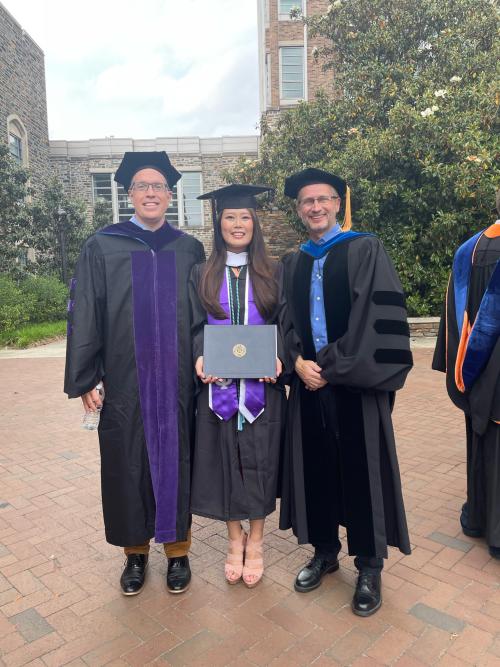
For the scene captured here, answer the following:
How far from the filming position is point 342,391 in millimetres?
2514

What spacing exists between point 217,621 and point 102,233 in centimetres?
199

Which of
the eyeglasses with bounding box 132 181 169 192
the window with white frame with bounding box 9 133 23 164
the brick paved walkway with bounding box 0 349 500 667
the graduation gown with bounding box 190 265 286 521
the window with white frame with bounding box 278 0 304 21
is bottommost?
the brick paved walkway with bounding box 0 349 500 667

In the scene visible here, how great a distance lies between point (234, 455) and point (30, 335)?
11.4m

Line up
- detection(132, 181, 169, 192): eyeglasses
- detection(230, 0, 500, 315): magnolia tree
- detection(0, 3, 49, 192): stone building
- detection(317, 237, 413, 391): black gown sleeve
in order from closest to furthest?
detection(317, 237, 413, 391): black gown sleeve < detection(132, 181, 169, 192): eyeglasses < detection(230, 0, 500, 315): magnolia tree < detection(0, 3, 49, 192): stone building

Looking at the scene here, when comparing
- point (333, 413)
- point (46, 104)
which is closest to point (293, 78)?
point (46, 104)

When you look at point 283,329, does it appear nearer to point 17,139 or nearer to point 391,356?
point 391,356

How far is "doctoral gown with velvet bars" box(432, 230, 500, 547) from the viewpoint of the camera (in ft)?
9.13

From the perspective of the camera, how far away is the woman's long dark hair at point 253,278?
2.57 meters

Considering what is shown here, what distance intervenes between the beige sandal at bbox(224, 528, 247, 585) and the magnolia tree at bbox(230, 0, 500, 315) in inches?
351

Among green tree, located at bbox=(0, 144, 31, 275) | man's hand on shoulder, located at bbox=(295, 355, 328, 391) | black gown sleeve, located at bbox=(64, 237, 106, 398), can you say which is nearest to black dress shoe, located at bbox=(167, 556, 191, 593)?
black gown sleeve, located at bbox=(64, 237, 106, 398)

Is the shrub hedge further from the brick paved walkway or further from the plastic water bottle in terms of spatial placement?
the plastic water bottle

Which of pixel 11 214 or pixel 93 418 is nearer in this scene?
pixel 93 418

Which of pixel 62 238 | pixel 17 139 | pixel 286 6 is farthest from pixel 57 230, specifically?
pixel 286 6

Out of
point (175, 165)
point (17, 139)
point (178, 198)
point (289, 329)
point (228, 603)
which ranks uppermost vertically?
point (17, 139)
